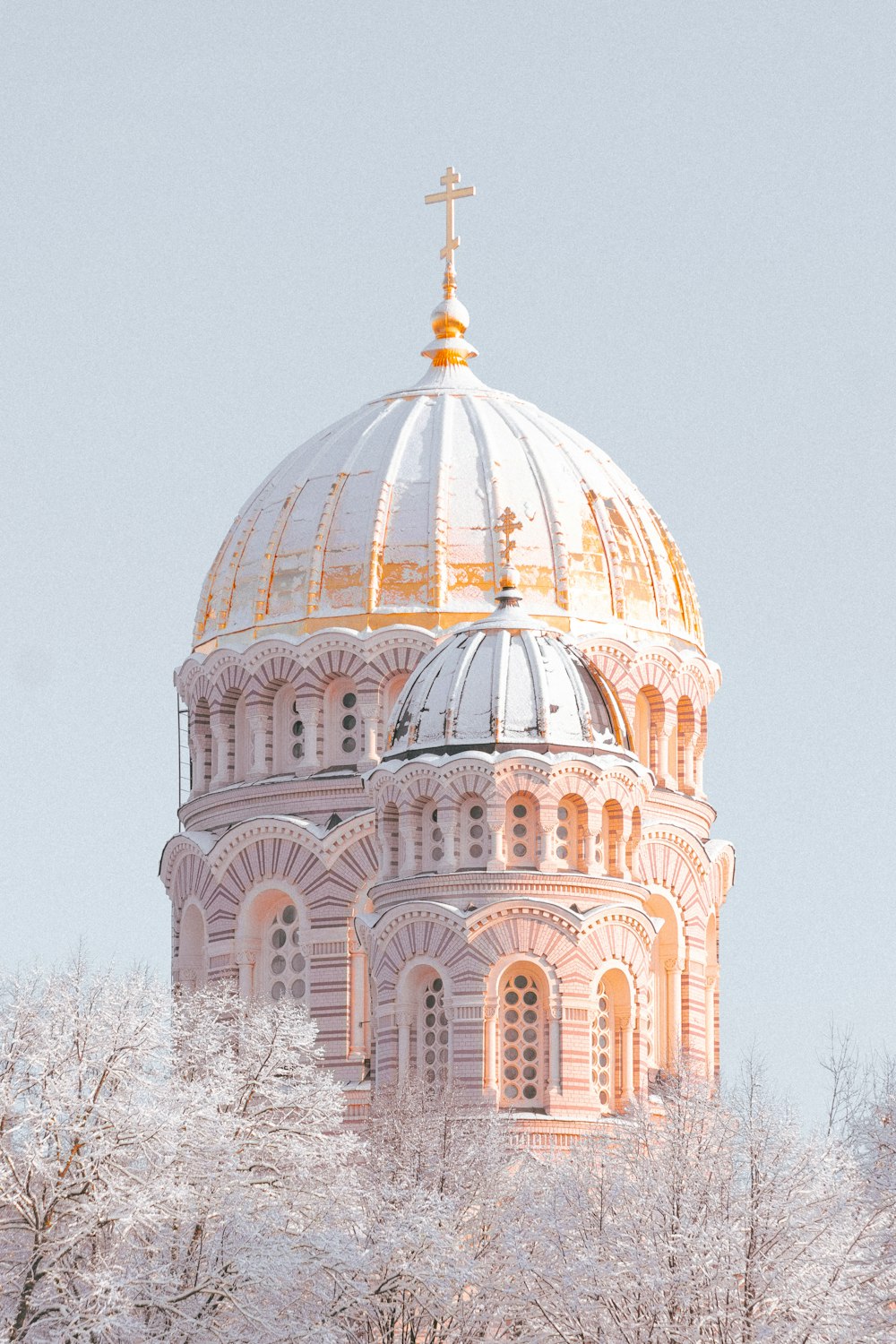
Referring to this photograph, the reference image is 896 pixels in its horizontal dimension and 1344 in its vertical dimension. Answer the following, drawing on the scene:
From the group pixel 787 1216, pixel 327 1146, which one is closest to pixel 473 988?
pixel 327 1146

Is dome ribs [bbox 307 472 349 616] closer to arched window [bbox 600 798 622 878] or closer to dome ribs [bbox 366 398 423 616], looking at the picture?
dome ribs [bbox 366 398 423 616]

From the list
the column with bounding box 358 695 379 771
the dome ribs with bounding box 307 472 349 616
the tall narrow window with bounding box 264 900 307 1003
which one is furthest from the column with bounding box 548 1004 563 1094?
the dome ribs with bounding box 307 472 349 616

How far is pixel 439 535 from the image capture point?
177 feet

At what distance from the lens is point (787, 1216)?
3759 centimetres

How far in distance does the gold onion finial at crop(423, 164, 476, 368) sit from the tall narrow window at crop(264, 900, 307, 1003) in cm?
1072

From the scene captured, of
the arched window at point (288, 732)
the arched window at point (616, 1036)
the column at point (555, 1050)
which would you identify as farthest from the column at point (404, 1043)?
the arched window at point (288, 732)

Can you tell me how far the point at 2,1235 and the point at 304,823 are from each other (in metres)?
16.2

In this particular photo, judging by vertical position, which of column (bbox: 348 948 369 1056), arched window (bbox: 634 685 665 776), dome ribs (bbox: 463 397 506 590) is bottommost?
column (bbox: 348 948 369 1056)

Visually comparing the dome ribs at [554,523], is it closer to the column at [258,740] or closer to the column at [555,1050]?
the column at [258,740]

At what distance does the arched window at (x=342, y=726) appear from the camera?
53906 millimetres

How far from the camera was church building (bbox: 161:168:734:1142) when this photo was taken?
153 ft

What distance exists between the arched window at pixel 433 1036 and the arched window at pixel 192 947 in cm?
785

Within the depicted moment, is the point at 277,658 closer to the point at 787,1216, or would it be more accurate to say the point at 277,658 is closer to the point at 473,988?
the point at 473,988

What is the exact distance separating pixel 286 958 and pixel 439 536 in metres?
7.09
